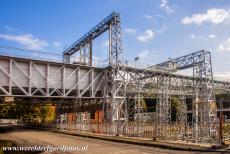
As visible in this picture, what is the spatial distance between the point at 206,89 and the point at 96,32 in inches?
764

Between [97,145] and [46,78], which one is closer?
[97,145]

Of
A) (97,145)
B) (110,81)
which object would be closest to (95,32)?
(110,81)

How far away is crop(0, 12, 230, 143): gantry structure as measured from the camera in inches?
1398

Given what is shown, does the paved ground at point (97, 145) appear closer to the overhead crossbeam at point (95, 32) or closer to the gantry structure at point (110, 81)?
the gantry structure at point (110, 81)

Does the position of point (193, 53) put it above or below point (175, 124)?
above

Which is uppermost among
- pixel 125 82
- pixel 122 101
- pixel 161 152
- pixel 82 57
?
pixel 82 57

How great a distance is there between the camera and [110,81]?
43.7m

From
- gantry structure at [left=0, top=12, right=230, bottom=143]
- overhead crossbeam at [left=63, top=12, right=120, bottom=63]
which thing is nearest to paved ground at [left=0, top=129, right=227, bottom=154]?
gantry structure at [left=0, top=12, right=230, bottom=143]

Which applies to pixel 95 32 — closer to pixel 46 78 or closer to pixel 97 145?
pixel 46 78

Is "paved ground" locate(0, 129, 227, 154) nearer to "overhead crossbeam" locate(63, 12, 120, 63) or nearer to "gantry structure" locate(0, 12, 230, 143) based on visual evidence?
"gantry structure" locate(0, 12, 230, 143)

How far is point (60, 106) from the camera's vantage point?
57312 millimetres

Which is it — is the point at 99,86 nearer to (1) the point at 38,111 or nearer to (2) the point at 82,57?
(2) the point at 82,57

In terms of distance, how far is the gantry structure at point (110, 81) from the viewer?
35500mm

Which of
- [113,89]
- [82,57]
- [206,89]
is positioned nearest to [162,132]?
[113,89]
